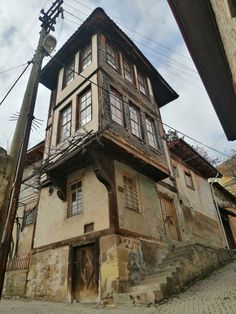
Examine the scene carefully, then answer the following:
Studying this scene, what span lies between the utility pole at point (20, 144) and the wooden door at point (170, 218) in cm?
798

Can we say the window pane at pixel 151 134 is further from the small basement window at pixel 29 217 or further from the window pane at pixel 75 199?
the small basement window at pixel 29 217

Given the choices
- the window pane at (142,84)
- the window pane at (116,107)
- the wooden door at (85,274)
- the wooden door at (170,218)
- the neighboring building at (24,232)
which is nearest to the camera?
the wooden door at (85,274)

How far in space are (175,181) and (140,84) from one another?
240 inches

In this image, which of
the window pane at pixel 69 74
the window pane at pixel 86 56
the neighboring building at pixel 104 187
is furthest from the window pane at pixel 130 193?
the window pane at pixel 69 74

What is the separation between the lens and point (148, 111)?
14211mm

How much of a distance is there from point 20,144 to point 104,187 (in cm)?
509

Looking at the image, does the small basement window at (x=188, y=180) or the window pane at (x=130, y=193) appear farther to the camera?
the small basement window at (x=188, y=180)

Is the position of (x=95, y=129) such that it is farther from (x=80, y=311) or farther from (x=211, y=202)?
(x=211, y=202)

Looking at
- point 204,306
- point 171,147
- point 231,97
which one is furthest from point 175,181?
point 231,97

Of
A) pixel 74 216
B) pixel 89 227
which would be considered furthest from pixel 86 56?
pixel 89 227

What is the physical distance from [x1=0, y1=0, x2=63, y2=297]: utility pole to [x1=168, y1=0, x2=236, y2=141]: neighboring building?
11.9 feet

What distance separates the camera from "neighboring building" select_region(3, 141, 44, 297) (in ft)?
34.5

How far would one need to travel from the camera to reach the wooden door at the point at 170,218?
11.8 m

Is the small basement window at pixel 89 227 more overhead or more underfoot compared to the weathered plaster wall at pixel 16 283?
more overhead
